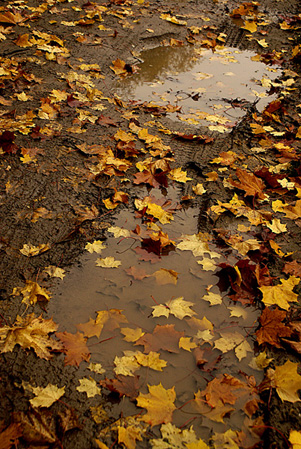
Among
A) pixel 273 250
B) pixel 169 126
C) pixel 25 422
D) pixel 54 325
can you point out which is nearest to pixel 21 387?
pixel 25 422

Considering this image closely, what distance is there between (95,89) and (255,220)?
7.67ft

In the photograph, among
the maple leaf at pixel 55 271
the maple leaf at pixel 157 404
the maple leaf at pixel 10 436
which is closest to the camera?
the maple leaf at pixel 10 436

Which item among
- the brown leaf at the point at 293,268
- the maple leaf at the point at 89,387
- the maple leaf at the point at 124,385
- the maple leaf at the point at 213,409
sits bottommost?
the maple leaf at the point at 89,387

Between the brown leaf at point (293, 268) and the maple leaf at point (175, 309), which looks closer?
the maple leaf at point (175, 309)

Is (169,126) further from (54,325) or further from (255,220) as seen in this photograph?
(54,325)

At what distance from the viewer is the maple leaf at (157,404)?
5.24 ft

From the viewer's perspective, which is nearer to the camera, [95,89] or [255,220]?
[255,220]

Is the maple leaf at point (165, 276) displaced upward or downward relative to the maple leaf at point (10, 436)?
upward

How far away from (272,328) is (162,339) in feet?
2.00

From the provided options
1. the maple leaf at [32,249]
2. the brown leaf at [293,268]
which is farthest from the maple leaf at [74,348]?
the brown leaf at [293,268]

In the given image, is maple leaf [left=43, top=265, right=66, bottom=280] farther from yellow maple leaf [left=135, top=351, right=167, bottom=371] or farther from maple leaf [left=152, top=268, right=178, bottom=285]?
yellow maple leaf [left=135, top=351, right=167, bottom=371]

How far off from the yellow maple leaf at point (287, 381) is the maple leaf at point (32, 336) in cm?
110

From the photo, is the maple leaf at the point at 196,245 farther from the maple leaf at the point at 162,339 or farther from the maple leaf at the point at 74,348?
the maple leaf at the point at 74,348

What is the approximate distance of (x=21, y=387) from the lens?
166 cm
